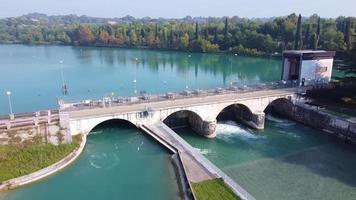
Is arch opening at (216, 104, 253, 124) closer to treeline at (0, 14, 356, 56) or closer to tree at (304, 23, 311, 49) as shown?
treeline at (0, 14, 356, 56)

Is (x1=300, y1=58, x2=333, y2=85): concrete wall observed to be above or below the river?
above

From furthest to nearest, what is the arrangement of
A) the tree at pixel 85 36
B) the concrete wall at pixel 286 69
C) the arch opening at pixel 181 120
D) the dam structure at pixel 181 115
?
the tree at pixel 85 36 < the concrete wall at pixel 286 69 < the arch opening at pixel 181 120 < the dam structure at pixel 181 115

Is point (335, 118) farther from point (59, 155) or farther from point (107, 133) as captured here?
point (59, 155)

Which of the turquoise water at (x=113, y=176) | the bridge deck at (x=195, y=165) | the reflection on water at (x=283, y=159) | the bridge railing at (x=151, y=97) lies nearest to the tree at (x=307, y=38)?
the bridge railing at (x=151, y=97)

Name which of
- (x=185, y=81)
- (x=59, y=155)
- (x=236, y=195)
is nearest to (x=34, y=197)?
(x=59, y=155)

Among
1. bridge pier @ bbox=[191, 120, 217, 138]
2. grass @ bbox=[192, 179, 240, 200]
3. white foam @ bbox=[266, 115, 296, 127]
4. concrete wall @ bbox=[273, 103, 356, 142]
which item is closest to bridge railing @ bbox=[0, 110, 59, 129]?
bridge pier @ bbox=[191, 120, 217, 138]

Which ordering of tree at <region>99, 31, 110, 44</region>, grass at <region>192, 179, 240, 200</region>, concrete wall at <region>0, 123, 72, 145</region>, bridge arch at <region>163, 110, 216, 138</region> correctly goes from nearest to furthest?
grass at <region>192, 179, 240, 200</region>
concrete wall at <region>0, 123, 72, 145</region>
bridge arch at <region>163, 110, 216, 138</region>
tree at <region>99, 31, 110, 44</region>

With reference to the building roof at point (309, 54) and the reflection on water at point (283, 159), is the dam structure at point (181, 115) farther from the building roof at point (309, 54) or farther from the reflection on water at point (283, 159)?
the building roof at point (309, 54)
